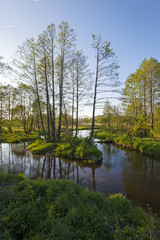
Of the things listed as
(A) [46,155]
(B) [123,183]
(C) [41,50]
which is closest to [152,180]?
(B) [123,183]

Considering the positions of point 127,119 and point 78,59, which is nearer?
point 78,59

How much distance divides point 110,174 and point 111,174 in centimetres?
8

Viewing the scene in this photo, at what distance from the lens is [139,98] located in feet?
69.7

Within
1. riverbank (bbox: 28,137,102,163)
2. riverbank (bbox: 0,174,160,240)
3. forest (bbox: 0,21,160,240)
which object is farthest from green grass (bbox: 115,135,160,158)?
riverbank (bbox: 0,174,160,240)

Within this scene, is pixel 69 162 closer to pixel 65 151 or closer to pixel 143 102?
pixel 65 151

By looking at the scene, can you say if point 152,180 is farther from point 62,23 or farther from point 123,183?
point 62,23

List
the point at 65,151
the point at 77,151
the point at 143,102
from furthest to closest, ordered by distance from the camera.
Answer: the point at 143,102
the point at 65,151
the point at 77,151

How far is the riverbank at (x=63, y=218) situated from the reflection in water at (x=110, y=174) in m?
2.02

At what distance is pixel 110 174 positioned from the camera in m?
8.43

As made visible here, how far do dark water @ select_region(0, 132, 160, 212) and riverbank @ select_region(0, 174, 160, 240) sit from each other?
201cm

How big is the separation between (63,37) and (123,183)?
18.0 meters

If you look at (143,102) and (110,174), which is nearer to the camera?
(110,174)

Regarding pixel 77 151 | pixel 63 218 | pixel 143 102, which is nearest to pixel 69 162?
pixel 77 151

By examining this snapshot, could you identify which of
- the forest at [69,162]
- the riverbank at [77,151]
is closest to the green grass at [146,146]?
the forest at [69,162]
